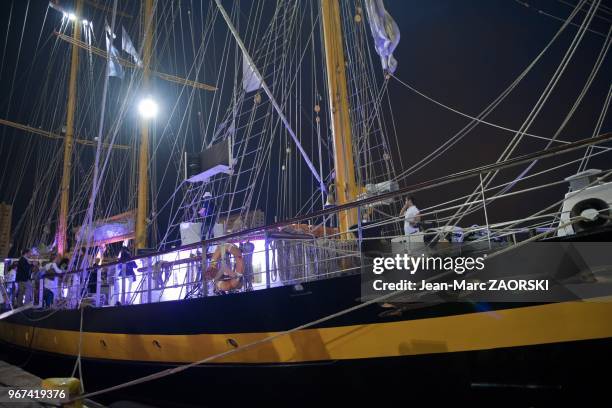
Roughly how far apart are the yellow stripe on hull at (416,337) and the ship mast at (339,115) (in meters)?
2.69

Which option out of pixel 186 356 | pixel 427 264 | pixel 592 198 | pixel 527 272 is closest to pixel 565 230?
pixel 592 198

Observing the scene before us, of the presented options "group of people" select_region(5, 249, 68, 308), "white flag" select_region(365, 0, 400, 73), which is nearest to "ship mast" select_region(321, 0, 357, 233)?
"white flag" select_region(365, 0, 400, 73)

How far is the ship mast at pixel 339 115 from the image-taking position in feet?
20.4

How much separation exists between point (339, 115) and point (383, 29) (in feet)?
7.72

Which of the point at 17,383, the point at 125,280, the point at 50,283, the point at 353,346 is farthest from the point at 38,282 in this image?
the point at 353,346

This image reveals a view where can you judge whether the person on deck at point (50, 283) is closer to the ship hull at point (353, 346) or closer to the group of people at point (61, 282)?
the group of people at point (61, 282)

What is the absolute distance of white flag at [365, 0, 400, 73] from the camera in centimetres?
775

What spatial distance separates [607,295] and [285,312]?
2.46 meters

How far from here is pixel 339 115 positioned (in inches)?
273

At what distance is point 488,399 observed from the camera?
267 centimetres

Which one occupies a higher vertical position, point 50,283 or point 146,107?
point 146,107

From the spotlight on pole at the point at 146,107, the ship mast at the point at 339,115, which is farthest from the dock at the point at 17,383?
the spotlight on pole at the point at 146,107

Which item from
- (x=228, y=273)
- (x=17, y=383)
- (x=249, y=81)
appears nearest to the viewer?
(x=228, y=273)

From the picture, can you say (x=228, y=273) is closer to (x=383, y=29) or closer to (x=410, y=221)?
(x=410, y=221)
